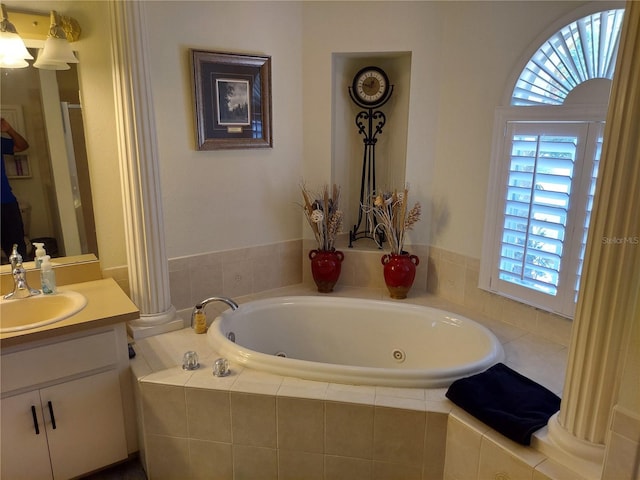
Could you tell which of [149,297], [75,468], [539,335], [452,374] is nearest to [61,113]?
[149,297]

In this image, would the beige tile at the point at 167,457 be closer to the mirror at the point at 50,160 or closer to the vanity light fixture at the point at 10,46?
the mirror at the point at 50,160

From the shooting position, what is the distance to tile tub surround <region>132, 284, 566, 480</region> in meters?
1.92

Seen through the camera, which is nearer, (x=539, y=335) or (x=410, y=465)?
(x=410, y=465)

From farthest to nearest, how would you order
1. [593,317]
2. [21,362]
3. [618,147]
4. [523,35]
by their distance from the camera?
[523,35], [21,362], [593,317], [618,147]

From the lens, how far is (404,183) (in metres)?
3.12

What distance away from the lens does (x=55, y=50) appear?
2.17 metres

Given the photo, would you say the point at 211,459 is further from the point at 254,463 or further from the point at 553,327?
the point at 553,327

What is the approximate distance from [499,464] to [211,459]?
1219mm

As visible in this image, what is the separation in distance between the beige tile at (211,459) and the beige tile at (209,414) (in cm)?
4

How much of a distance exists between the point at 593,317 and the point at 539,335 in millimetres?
1187

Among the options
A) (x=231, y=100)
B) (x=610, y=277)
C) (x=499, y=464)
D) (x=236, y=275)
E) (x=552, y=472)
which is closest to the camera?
(x=610, y=277)

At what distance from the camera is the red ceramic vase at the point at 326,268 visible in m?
3.08

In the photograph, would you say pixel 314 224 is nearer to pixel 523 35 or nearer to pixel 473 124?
pixel 473 124

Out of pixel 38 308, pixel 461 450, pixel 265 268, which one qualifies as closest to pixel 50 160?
pixel 38 308
